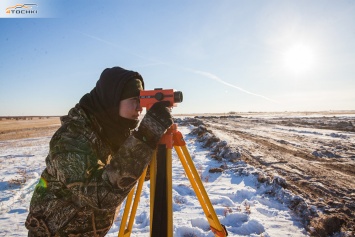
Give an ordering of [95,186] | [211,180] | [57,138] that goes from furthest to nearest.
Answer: [211,180], [57,138], [95,186]

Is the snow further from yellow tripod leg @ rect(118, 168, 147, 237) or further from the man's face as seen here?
the man's face

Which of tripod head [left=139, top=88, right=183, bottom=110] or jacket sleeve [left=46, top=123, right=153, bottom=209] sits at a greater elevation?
tripod head [left=139, top=88, right=183, bottom=110]

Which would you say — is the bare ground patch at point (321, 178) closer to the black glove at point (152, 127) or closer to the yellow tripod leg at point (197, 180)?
the yellow tripod leg at point (197, 180)

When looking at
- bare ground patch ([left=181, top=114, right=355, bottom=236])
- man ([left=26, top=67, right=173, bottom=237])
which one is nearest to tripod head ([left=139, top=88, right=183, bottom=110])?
man ([left=26, top=67, right=173, bottom=237])

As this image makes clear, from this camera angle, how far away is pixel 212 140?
39.6 feet

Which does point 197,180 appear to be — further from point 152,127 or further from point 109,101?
point 109,101

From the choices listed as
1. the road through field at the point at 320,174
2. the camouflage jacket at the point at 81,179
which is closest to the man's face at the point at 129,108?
the camouflage jacket at the point at 81,179

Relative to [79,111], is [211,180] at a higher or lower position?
lower

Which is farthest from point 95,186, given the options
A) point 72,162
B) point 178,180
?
point 178,180

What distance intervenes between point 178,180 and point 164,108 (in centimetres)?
472

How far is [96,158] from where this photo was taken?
1.70 metres

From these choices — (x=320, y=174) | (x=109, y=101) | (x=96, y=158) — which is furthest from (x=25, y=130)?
(x=96, y=158)

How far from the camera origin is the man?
59.1 inches

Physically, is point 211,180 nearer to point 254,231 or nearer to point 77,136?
point 254,231
